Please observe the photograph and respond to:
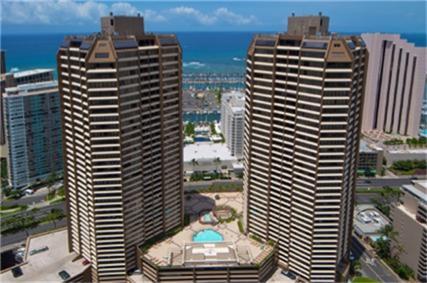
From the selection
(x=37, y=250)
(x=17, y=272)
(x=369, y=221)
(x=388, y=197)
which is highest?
(x=37, y=250)

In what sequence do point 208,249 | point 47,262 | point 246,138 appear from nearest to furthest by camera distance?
point 208,249 < point 47,262 < point 246,138

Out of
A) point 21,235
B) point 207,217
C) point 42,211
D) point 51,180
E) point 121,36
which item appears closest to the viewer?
point 121,36

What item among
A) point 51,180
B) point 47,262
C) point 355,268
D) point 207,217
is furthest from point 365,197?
point 51,180

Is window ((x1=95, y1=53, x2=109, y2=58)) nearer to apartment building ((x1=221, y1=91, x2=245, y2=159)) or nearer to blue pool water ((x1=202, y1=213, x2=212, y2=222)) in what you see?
blue pool water ((x1=202, y1=213, x2=212, y2=222))

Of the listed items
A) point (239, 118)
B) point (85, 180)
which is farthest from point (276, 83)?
point (239, 118)

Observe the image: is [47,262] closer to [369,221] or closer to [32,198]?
[32,198]

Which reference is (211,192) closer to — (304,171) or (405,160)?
(304,171)
